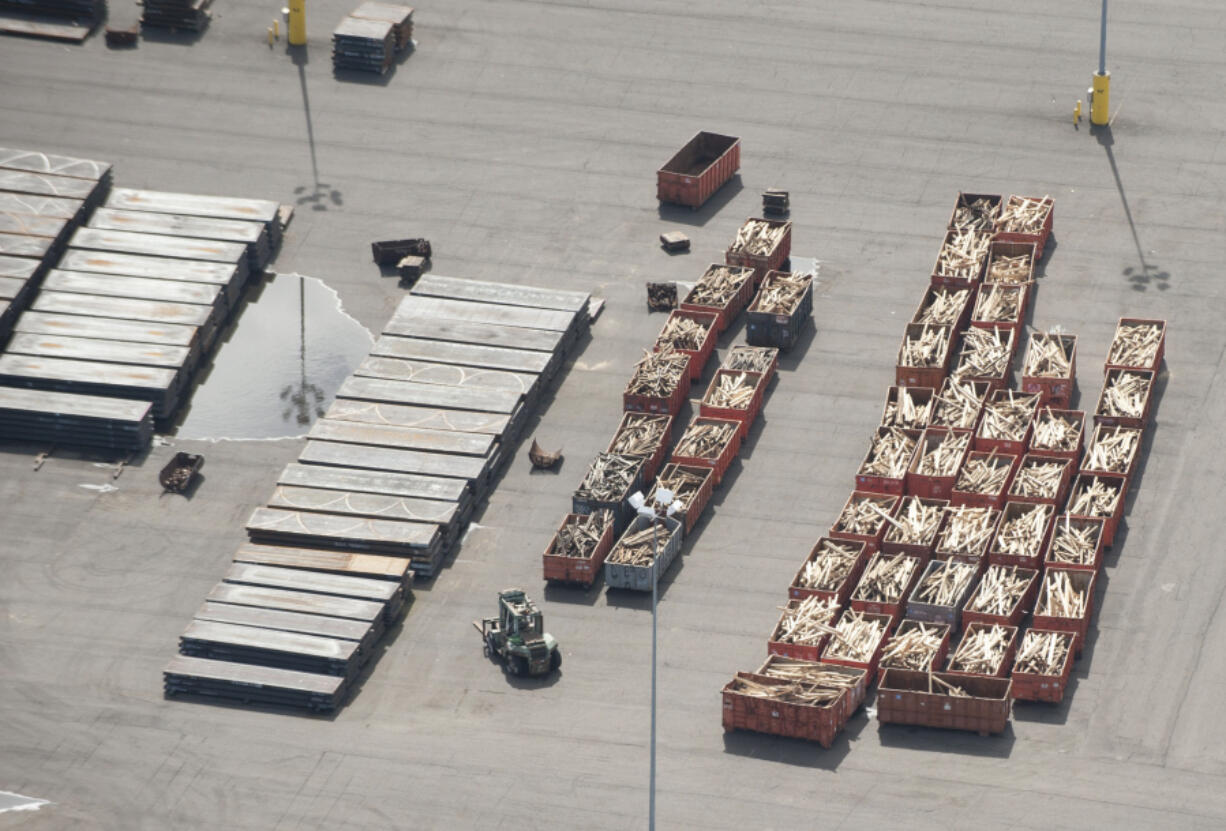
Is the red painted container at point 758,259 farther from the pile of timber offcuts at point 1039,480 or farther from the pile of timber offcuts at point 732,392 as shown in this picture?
the pile of timber offcuts at point 1039,480

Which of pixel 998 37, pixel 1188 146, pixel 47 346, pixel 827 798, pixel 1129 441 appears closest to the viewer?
pixel 827 798

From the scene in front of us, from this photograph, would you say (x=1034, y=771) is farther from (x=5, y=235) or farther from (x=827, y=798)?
(x=5, y=235)

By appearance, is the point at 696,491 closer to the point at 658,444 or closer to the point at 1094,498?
the point at 658,444

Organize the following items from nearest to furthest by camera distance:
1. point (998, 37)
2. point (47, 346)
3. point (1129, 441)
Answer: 1. point (1129, 441)
2. point (47, 346)
3. point (998, 37)

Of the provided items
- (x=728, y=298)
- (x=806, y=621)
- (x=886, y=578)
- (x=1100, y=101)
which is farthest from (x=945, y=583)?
(x=1100, y=101)

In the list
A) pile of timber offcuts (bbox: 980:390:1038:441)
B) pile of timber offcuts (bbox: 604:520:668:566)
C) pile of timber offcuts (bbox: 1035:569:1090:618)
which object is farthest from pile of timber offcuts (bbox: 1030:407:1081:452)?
pile of timber offcuts (bbox: 604:520:668:566)

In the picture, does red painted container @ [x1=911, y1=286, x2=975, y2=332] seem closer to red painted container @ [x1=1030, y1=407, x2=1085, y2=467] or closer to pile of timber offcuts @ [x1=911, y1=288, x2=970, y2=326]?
pile of timber offcuts @ [x1=911, y1=288, x2=970, y2=326]

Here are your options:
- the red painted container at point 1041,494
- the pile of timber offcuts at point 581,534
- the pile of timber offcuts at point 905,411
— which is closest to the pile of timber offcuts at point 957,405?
the pile of timber offcuts at point 905,411

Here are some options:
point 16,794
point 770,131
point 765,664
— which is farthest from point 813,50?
point 16,794

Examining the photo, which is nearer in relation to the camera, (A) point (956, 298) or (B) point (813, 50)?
(A) point (956, 298)
